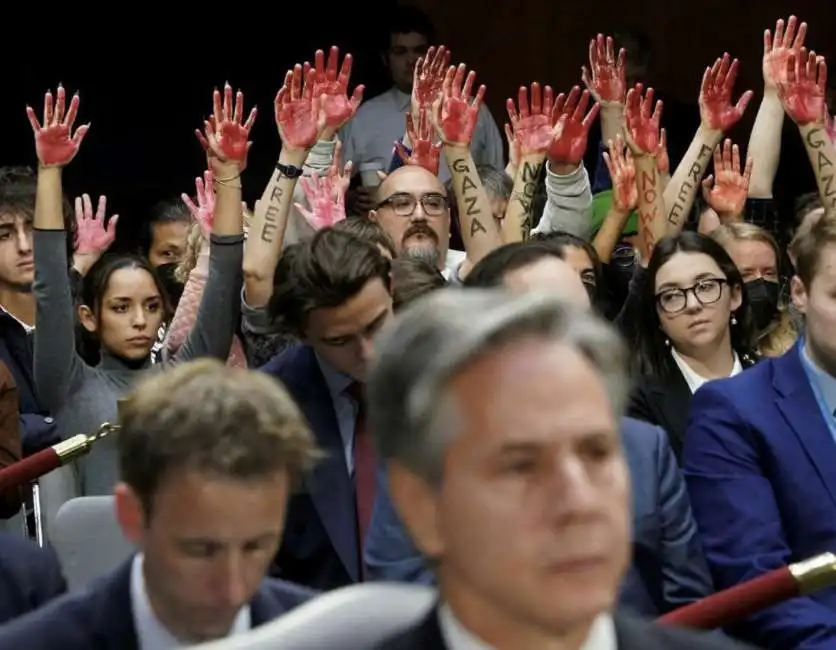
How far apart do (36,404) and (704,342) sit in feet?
4.43

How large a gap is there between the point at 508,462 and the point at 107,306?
264cm

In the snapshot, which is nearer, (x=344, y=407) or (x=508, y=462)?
(x=508, y=462)

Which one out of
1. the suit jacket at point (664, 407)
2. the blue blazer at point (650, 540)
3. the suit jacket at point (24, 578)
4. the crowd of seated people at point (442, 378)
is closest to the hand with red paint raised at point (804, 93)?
the crowd of seated people at point (442, 378)

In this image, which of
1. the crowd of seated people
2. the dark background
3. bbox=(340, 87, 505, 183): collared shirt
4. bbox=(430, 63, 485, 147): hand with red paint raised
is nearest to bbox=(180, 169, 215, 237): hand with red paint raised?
the crowd of seated people

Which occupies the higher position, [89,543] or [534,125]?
[534,125]

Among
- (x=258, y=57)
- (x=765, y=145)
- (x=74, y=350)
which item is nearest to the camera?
(x=74, y=350)

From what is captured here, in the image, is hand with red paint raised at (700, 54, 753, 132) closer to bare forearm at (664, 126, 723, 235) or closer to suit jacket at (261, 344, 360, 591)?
bare forearm at (664, 126, 723, 235)

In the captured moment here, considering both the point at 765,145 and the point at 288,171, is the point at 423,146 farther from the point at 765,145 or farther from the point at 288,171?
the point at 765,145

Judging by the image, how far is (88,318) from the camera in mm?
3703

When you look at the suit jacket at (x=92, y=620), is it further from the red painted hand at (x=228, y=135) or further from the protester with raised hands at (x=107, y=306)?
the red painted hand at (x=228, y=135)

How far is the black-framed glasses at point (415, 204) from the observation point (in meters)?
3.92

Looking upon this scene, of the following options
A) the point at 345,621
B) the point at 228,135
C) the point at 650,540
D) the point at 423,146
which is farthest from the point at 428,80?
the point at 345,621

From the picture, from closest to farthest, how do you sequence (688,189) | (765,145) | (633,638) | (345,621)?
(345,621), (633,638), (688,189), (765,145)

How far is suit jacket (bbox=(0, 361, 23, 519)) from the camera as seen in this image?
313 cm
